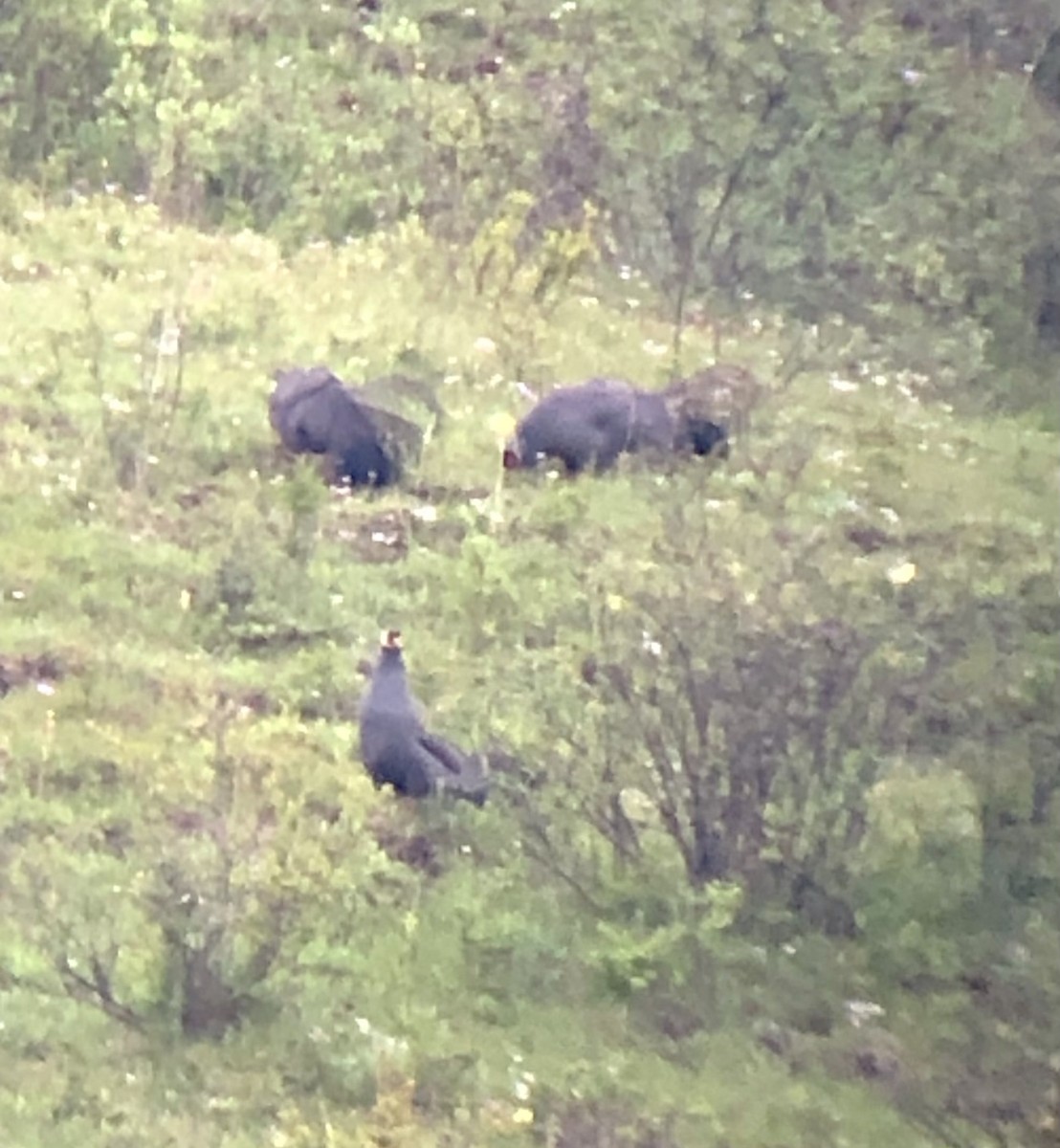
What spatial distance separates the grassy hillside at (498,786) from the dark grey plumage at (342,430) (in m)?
0.12

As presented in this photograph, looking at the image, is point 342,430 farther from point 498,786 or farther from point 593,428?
point 498,786

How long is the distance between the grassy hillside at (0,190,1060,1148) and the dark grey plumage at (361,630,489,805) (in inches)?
3.1

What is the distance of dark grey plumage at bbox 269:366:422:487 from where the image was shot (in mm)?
7914

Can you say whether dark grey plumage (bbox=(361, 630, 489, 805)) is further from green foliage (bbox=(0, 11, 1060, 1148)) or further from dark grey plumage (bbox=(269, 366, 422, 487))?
dark grey plumage (bbox=(269, 366, 422, 487))

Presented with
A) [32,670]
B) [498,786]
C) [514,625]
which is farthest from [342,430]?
[498,786]

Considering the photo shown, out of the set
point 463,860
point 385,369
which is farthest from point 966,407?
point 463,860

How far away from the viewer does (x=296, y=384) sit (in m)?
8.10

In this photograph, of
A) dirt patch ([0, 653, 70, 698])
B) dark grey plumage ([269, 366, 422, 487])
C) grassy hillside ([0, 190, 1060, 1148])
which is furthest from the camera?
dark grey plumage ([269, 366, 422, 487])

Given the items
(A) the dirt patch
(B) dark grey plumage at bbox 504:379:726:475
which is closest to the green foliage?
(A) the dirt patch

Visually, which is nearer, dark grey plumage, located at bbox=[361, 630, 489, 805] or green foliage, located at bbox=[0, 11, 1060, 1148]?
green foliage, located at bbox=[0, 11, 1060, 1148]

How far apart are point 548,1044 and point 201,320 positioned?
5.16 meters

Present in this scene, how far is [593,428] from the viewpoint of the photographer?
8344 millimetres

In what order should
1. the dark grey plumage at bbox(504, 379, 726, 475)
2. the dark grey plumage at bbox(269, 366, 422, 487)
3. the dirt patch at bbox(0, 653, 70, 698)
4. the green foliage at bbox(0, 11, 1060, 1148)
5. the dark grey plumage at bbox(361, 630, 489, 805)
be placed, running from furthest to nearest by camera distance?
the dark grey plumage at bbox(504, 379, 726, 475)
the dark grey plumage at bbox(269, 366, 422, 487)
the dirt patch at bbox(0, 653, 70, 698)
the dark grey plumage at bbox(361, 630, 489, 805)
the green foliage at bbox(0, 11, 1060, 1148)

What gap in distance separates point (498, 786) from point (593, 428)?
2.69 m
